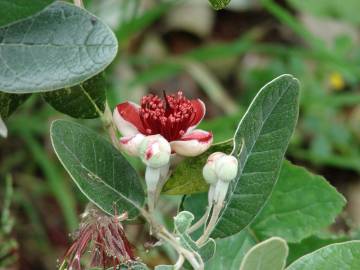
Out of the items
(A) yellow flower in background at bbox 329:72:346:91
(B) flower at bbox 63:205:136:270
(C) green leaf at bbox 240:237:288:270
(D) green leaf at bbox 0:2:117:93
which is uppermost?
(D) green leaf at bbox 0:2:117:93

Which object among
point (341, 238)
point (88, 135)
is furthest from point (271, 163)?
point (341, 238)

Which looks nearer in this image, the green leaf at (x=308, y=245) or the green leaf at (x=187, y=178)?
the green leaf at (x=187, y=178)

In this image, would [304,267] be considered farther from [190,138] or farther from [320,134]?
[320,134]

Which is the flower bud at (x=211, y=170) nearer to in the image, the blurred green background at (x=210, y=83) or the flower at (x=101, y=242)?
the flower at (x=101, y=242)

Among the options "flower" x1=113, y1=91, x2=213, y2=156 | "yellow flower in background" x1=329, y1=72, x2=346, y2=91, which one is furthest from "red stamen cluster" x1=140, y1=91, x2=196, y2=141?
"yellow flower in background" x1=329, y1=72, x2=346, y2=91

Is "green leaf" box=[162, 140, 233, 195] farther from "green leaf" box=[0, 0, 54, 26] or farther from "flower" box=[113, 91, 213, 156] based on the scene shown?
"green leaf" box=[0, 0, 54, 26]

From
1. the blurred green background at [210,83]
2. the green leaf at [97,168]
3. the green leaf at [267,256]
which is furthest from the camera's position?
the blurred green background at [210,83]

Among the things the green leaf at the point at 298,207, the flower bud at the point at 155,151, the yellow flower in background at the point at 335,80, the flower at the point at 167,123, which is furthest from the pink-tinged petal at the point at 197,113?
the yellow flower in background at the point at 335,80

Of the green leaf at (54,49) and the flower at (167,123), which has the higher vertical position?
the green leaf at (54,49)
